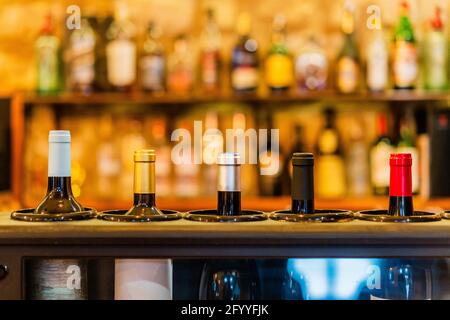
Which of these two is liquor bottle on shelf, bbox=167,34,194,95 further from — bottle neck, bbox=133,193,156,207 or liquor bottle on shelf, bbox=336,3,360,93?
bottle neck, bbox=133,193,156,207

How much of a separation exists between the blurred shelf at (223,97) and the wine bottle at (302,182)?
1754 millimetres

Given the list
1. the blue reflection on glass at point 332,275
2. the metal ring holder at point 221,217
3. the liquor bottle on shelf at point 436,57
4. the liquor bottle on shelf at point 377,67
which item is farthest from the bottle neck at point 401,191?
the liquor bottle on shelf at point 436,57

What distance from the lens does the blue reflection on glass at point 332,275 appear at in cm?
111

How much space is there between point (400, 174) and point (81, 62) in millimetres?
2063

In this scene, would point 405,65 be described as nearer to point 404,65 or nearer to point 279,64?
point 404,65

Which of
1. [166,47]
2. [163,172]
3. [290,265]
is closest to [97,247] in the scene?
[290,265]

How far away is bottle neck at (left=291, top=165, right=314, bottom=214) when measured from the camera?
115cm

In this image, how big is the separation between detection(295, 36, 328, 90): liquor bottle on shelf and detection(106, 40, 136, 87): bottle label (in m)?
0.66

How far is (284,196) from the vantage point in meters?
2.97

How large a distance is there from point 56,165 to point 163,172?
5.97 ft

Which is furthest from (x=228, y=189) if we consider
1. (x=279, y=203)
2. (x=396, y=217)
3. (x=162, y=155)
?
(x=162, y=155)

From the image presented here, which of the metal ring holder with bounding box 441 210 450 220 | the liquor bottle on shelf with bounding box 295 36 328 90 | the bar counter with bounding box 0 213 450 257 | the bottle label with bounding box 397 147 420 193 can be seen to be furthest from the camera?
the liquor bottle on shelf with bounding box 295 36 328 90

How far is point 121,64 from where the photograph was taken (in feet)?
9.75

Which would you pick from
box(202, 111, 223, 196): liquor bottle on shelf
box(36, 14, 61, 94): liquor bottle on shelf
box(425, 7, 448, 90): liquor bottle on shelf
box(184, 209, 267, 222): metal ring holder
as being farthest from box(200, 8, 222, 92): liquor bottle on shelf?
box(184, 209, 267, 222): metal ring holder
